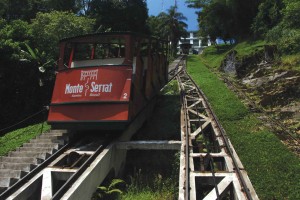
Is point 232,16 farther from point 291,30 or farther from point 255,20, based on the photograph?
point 291,30

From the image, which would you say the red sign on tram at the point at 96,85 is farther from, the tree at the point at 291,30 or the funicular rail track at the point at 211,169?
the tree at the point at 291,30

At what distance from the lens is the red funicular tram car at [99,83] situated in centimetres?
1045

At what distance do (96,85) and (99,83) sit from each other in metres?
0.11

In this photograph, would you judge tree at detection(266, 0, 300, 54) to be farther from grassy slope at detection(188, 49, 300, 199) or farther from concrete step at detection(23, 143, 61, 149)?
concrete step at detection(23, 143, 61, 149)

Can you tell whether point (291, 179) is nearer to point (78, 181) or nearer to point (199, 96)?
point (78, 181)

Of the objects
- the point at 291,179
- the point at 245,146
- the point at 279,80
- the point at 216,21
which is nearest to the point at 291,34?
the point at 279,80

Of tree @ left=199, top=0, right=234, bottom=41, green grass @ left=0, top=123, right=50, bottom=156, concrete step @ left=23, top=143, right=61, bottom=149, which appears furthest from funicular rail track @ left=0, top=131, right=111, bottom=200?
tree @ left=199, top=0, right=234, bottom=41

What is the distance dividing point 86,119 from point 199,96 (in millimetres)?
8777

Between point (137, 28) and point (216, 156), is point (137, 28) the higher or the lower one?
the higher one

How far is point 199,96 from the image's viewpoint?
18.2 m

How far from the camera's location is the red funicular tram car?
10.4 meters

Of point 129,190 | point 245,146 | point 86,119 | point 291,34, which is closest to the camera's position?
point 129,190

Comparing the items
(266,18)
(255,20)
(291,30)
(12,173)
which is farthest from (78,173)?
(255,20)

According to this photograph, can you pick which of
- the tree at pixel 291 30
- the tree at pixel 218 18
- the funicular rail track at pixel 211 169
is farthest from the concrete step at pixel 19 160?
the tree at pixel 218 18
